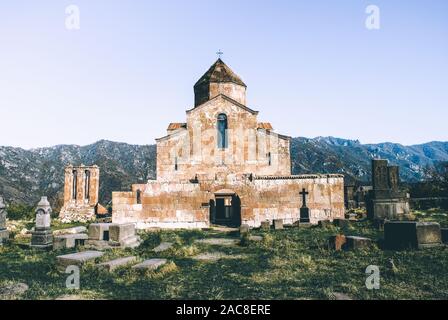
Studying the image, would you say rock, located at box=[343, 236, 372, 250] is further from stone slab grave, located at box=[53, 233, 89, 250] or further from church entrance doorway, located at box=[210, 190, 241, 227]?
church entrance doorway, located at box=[210, 190, 241, 227]

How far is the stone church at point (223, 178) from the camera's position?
17.6 meters

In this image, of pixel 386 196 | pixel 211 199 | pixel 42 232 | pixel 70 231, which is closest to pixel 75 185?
pixel 70 231

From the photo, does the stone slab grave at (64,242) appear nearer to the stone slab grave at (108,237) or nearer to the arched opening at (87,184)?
the stone slab grave at (108,237)

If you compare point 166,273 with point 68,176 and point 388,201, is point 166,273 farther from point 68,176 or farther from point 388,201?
point 68,176

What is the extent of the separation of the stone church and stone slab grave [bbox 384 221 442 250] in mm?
8585

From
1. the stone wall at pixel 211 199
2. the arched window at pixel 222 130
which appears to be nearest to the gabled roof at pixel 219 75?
the arched window at pixel 222 130

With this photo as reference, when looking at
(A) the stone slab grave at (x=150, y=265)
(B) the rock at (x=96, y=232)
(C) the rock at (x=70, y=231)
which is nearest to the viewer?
(A) the stone slab grave at (x=150, y=265)

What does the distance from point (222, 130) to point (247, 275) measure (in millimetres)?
16769

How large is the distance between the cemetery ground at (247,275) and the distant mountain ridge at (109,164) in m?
34.6

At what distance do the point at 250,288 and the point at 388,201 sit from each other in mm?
11853

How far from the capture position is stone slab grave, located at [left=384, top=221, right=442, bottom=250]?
8844 mm

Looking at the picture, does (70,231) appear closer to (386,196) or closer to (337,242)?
(337,242)

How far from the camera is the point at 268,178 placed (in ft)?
59.1

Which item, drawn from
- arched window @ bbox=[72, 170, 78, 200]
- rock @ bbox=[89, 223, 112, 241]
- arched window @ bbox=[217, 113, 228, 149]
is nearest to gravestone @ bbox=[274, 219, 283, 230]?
rock @ bbox=[89, 223, 112, 241]
